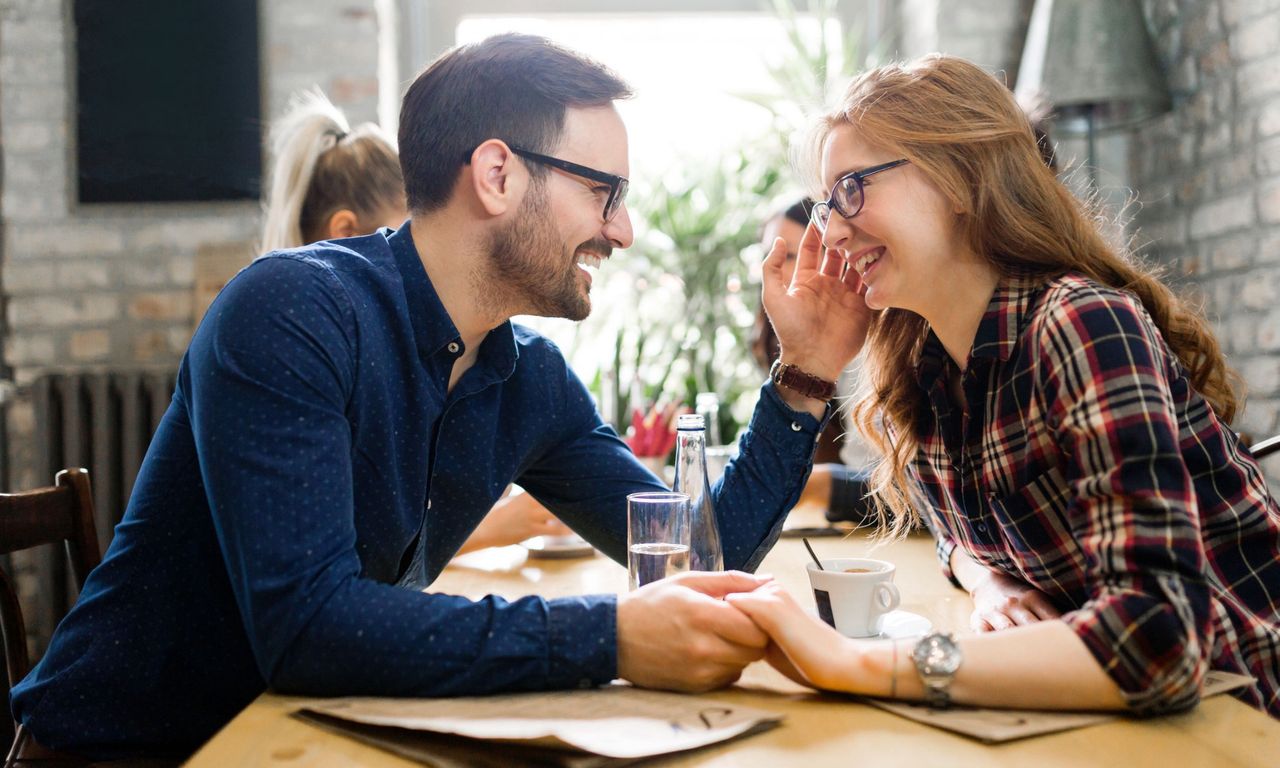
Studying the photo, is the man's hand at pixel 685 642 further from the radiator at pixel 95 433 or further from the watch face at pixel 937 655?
the radiator at pixel 95 433

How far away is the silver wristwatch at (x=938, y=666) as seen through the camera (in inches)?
37.9

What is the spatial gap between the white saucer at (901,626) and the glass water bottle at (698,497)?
Result: 0.23 m

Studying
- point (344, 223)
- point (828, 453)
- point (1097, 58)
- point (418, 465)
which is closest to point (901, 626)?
point (418, 465)

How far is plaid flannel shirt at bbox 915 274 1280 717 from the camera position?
95 centimetres

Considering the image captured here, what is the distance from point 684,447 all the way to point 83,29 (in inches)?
129

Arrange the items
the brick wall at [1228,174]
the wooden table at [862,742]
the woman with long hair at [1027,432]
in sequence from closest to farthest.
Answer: the wooden table at [862,742] → the woman with long hair at [1027,432] → the brick wall at [1228,174]

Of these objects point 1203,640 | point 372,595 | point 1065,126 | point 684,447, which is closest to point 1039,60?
point 1065,126

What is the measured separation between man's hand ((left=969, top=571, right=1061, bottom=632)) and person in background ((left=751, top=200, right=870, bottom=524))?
13.9 inches

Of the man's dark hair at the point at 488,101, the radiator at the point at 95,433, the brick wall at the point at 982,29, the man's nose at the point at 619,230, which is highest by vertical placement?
the brick wall at the point at 982,29

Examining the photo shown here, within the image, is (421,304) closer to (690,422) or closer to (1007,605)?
(690,422)

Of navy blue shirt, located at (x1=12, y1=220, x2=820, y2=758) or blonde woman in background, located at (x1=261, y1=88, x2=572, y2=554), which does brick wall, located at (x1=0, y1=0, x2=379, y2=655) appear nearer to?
blonde woman in background, located at (x1=261, y1=88, x2=572, y2=554)

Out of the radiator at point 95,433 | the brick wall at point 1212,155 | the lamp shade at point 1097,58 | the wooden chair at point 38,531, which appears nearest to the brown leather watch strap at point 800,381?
the wooden chair at point 38,531

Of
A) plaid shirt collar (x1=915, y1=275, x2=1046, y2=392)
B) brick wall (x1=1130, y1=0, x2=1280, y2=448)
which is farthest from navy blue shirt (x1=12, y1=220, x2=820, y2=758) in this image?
brick wall (x1=1130, y1=0, x2=1280, y2=448)

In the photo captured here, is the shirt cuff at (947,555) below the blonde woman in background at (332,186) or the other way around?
below
